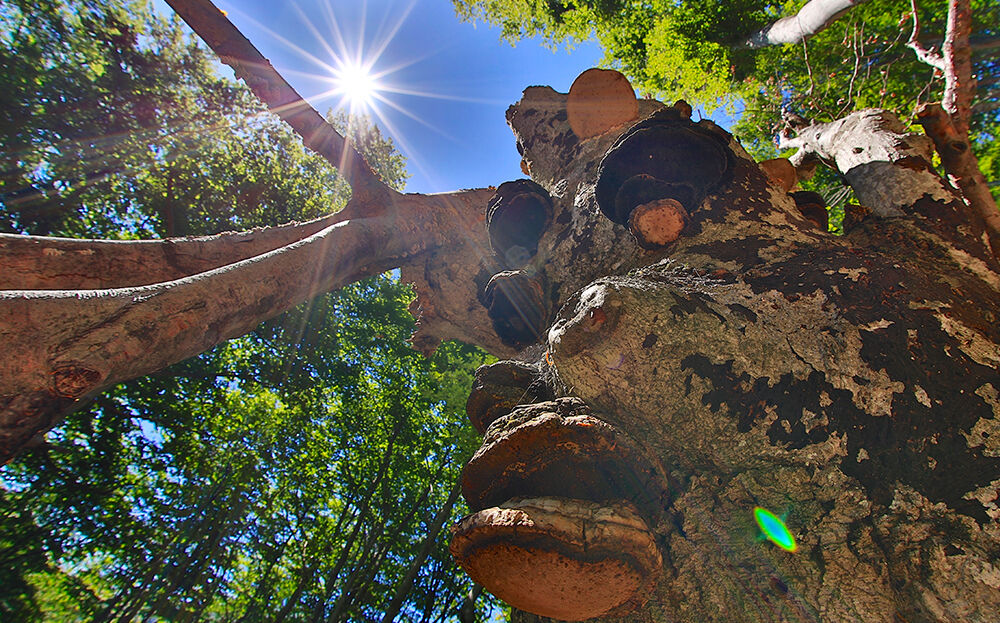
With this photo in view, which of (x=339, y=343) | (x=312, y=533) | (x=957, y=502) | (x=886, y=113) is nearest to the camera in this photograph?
(x=957, y=502)

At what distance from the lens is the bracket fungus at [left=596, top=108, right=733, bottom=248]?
1.56 metres

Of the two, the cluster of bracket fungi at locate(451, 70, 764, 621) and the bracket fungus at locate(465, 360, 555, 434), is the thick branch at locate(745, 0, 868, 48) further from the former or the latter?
the bracket fungus at locate(465, 360, 555, 434)

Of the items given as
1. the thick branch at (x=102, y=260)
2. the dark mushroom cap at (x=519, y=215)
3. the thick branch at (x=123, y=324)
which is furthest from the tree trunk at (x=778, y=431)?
the thick branch at (x=102, y=260)

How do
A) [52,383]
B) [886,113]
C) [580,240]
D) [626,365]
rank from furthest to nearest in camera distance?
1. [886,113]
2. [580,240]
3. [626,365]
4. [52,383]

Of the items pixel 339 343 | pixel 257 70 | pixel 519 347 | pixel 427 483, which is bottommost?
pixel 519 347

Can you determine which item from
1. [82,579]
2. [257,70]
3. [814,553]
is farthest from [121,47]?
[814,553]

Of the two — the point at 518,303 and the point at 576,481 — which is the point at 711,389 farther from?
the point at 518,303

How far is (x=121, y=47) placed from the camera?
872cm

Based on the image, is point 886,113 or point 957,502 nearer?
point 957,502

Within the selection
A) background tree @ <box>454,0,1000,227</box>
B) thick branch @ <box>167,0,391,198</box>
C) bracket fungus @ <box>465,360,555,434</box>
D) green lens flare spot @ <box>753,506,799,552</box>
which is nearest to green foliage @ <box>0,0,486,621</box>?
background tree @ <box>454,0,1000,227</box>

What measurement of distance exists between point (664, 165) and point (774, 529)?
1227mm

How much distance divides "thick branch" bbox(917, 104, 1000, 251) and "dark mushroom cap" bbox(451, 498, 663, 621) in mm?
2795

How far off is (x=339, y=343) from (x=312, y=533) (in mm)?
4918

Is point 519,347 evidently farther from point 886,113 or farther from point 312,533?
point 312,533
